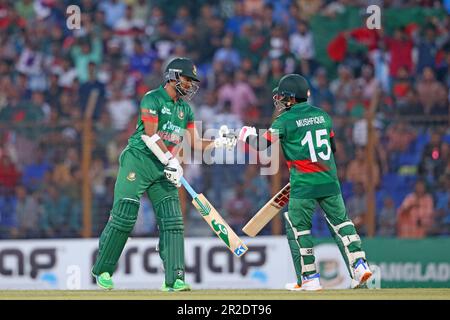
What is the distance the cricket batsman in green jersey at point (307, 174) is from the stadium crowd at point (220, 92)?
198 inches

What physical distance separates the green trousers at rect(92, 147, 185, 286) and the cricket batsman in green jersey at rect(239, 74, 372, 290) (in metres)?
0.99

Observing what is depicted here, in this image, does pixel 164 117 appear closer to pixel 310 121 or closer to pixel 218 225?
pixel 218 225

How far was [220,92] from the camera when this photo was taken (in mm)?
20750

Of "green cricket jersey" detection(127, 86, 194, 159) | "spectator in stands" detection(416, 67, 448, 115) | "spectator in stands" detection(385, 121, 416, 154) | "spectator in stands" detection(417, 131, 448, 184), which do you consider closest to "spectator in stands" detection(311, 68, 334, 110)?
"spectator in stands" detection(416, 67, 448, 115)

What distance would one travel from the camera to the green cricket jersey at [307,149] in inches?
507

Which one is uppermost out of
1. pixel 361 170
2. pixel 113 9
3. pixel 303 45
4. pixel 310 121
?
pixel 113 9

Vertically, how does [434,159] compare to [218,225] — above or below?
above

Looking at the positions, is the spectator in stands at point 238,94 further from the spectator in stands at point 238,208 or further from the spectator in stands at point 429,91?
the spectator in stands at point 429,91

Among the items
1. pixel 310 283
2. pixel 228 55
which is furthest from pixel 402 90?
pixel 310 283

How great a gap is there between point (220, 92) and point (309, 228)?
803 cm

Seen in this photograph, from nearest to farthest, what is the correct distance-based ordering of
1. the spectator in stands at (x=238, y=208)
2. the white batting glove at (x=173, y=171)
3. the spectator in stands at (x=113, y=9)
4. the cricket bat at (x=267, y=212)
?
the white batting glove at (x=173, y=171) < the cricket bat at (x=267, y=212) < the spectator in stands at (x=238, y=208) < the spectator in stands at (x=113, y=9)

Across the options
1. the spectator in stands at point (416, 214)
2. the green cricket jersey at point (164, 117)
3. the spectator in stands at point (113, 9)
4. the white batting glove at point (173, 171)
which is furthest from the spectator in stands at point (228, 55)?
the white batting glove at point (173, 171)
